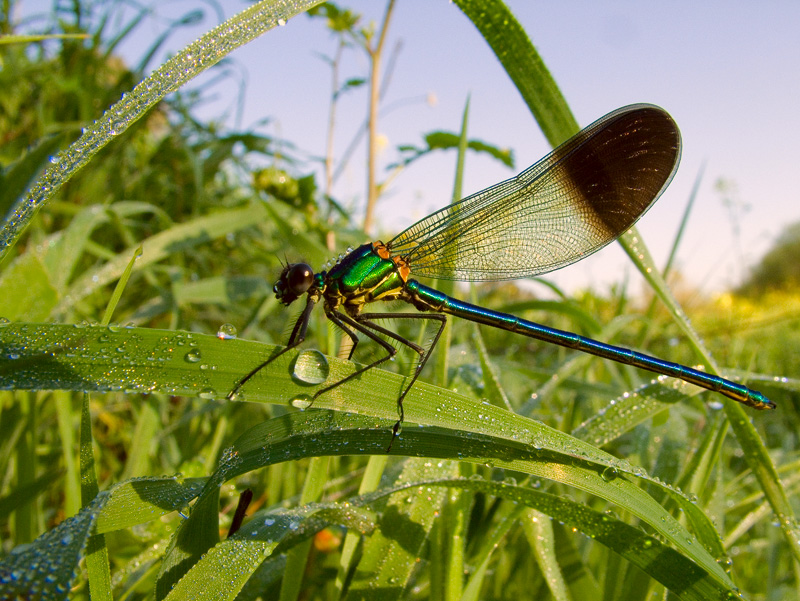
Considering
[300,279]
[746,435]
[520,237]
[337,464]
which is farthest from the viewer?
[520,237]

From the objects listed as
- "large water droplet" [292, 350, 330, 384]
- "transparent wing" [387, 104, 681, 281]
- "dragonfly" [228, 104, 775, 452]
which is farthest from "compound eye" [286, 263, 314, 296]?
"large water droplet" [292, 350, 330, 384]

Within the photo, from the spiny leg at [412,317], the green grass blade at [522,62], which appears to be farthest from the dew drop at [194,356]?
the green grass blade at [522,62]

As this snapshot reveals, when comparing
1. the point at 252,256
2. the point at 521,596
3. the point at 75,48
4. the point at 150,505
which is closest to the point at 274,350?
the point at 150,505

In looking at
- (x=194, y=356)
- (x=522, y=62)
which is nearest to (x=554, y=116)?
(x=522, y=62)

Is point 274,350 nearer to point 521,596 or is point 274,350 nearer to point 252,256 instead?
point 521,596

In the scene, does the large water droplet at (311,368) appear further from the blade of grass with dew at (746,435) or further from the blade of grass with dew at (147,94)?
the blade of grass with dew at (746,435)

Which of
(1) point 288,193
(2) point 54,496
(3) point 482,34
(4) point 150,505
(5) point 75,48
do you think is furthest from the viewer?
(5) point 75,48

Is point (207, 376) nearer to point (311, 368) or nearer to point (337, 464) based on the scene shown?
point (311, 368)
